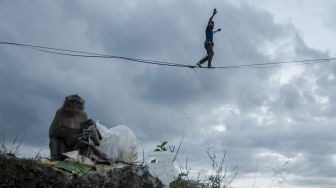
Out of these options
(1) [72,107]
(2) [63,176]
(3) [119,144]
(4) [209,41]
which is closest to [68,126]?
(1) [72,107]

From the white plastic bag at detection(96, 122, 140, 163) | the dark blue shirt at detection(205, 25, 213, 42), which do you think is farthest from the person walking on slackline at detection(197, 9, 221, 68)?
the white plastic bag at detection(96, 122, 140, 163)

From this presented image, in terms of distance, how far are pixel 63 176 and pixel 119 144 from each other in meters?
1.76

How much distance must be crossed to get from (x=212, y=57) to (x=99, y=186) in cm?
292

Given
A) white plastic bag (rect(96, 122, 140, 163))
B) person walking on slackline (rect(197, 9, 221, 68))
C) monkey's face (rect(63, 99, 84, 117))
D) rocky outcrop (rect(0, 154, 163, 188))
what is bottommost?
rocky outcrop (rect(0, 154, 163, 188))

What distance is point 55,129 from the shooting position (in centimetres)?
1121

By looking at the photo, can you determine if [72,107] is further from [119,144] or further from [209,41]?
[209,41]

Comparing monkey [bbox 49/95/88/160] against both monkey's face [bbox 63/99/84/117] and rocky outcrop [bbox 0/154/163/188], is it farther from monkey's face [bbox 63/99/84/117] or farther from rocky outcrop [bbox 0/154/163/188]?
rocky outcrop [bbox 0/154/163/188]

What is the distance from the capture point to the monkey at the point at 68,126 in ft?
36.5

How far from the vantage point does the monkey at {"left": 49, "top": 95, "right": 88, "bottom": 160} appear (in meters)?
11.1

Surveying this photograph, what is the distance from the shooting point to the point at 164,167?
10750 millimetres

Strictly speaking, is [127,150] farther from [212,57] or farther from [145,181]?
[212,57]

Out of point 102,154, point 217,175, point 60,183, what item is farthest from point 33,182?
point 217,175

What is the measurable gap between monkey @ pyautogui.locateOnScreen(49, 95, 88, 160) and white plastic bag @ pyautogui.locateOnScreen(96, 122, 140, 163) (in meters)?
0.36

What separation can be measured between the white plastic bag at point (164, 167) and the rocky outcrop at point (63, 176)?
0.43ft
